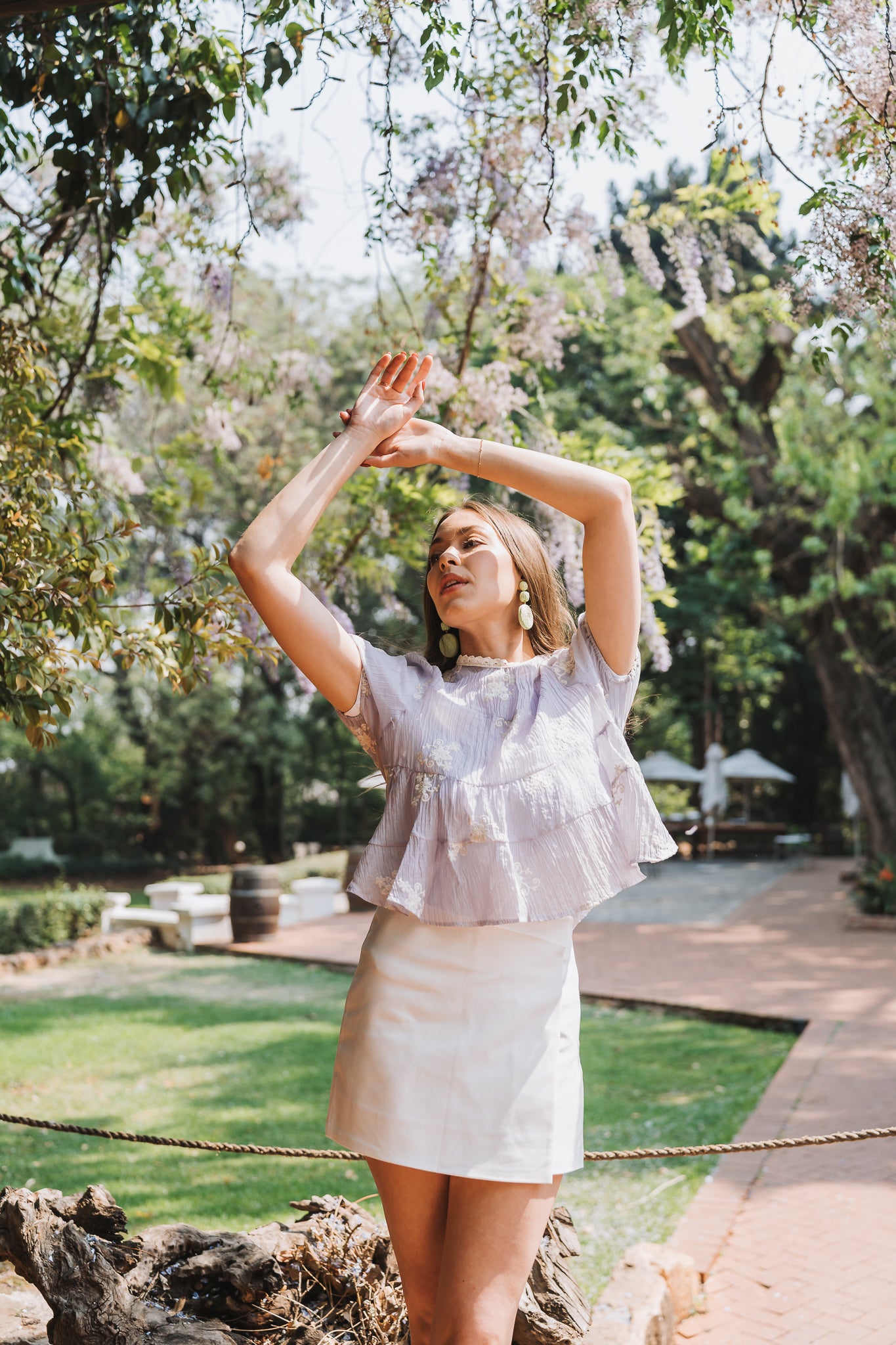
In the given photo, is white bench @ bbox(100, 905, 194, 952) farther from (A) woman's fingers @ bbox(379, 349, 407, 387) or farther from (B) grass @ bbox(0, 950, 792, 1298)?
(A) woman's fingers @ bbox(379, 349, 407, 387)

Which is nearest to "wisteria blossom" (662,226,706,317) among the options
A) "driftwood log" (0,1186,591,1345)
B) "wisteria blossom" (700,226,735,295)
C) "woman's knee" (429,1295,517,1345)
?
"wisteria blossom" (700,226,735,295)

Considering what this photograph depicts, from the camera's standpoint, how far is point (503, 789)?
2029mm

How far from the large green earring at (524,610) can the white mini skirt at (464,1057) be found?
61 centimetres

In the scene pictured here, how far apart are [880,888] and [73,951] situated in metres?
9.10

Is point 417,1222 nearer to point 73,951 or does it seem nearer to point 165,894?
point 73,951

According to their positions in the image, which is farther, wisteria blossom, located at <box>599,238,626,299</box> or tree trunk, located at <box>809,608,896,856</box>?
tree trunk, located at <box>809,608,896,856</box>

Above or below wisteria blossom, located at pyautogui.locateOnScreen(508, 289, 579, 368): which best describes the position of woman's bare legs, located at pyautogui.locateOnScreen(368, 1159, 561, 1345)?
below

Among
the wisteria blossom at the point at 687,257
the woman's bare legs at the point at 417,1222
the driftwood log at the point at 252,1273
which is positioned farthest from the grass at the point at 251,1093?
the wisteria blossom at the point at 687,257

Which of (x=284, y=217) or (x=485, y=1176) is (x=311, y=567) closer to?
(x=284, y=217)

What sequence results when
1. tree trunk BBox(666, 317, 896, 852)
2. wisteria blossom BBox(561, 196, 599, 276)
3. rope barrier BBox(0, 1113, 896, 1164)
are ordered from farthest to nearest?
tree trunk BBox(666, 317, 896, 852) < wisteria blossom BBox(561, 196, 599, 276) < rope barrier BBox(0, 1113, 896, 1164)

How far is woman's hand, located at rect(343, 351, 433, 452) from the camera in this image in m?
2.09

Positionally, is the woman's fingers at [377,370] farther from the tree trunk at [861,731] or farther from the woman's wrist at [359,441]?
the tree trunk at [861,731]

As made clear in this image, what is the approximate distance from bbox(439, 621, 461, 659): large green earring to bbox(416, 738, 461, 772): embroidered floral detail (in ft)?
1.05

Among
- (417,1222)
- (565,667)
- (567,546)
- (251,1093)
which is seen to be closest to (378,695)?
(565,667)
